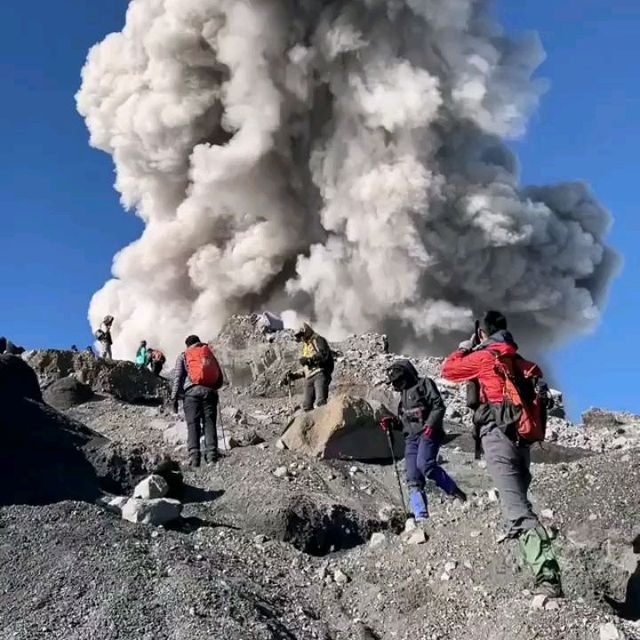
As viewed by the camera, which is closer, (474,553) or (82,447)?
(474,553)

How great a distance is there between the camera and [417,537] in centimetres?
620

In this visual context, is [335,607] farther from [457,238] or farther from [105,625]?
[457,238]

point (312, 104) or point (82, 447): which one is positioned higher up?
point (312, 104)

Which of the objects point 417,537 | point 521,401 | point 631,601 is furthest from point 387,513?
point 521,401

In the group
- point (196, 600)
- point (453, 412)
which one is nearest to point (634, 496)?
point (196, 600)

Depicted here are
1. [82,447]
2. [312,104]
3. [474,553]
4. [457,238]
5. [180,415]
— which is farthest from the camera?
[312,104]

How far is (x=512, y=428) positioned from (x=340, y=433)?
5126 millimetres

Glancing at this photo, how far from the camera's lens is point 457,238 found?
106ft

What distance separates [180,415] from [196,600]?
7909mm

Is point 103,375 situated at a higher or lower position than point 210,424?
higher

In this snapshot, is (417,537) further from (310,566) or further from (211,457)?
(211,457)

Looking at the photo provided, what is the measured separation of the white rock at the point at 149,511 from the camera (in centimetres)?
664

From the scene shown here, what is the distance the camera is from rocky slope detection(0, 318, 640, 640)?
4.80m

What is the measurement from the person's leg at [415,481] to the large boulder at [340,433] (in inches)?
116
